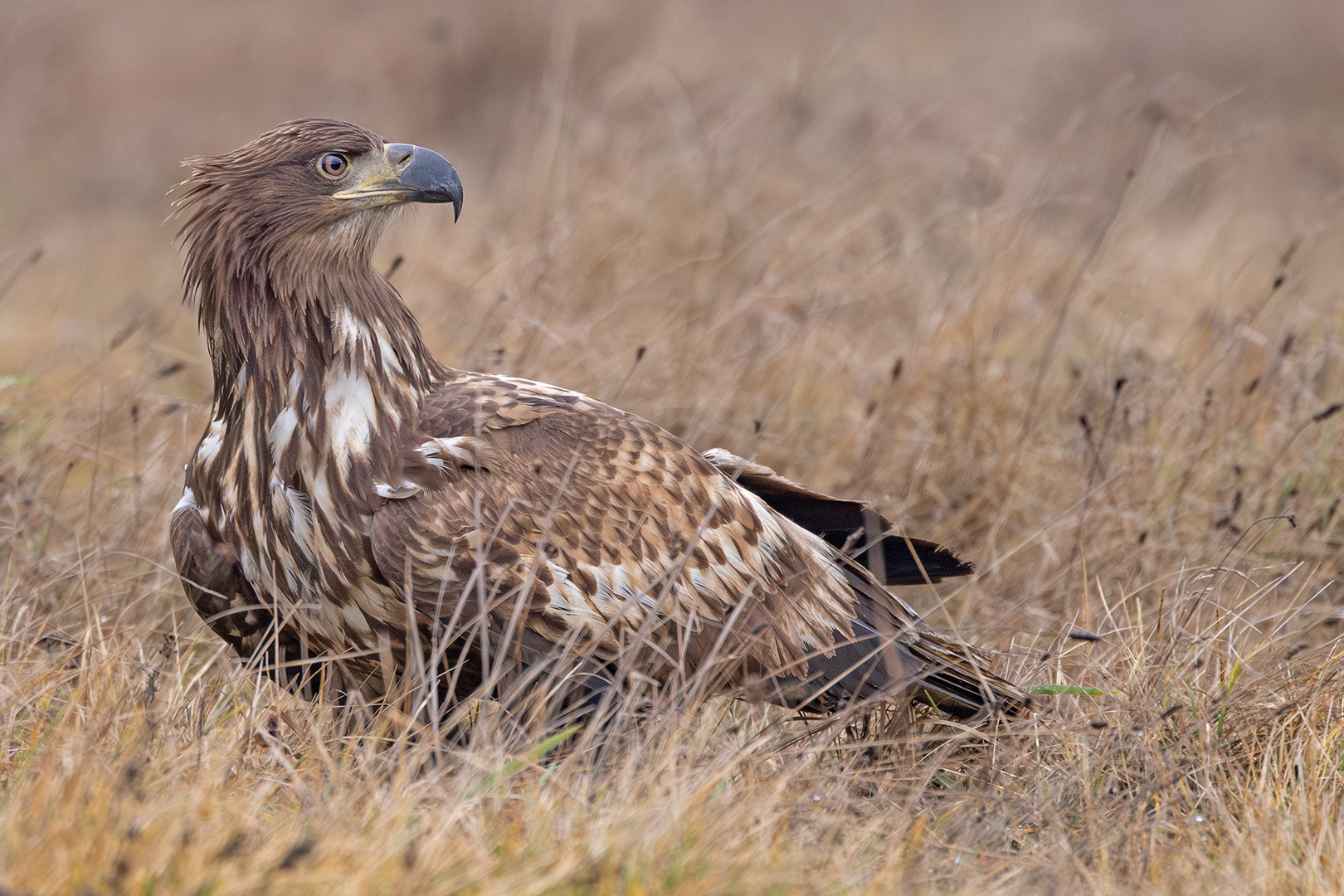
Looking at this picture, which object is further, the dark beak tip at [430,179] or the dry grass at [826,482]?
the dark beak tip at [430,179]

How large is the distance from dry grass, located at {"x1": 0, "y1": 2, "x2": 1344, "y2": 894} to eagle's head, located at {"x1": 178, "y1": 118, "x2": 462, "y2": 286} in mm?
934

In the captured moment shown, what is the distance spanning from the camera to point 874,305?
6148 millimetres

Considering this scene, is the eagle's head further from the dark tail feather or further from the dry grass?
the dark tail feather

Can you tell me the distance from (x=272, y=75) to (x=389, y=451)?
1253cm

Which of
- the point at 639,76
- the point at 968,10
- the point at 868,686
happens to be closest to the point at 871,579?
the point at 868,686

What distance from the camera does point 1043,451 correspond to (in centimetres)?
497

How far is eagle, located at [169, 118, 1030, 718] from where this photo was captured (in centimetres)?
291

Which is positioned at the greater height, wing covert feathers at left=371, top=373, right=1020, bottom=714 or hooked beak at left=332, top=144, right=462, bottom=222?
hooked beak at left=332, top=144, right=462, bottom=222

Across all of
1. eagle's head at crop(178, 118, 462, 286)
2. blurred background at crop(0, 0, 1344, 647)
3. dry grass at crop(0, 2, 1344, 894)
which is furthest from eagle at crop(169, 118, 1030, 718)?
blurred background at crop(0, 0, 1344, 647)

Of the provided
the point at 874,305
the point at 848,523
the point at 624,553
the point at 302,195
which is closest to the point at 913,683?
the point at 848,523

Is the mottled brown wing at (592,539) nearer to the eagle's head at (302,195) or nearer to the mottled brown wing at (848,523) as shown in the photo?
the mottled brown wing at (848,523)

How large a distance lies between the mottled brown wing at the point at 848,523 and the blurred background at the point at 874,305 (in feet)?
0.85

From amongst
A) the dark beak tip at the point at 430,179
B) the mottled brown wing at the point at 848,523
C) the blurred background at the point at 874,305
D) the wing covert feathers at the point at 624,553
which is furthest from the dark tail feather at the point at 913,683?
the dark beak tip at the point at 430,179

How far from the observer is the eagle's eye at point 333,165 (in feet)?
10.4
